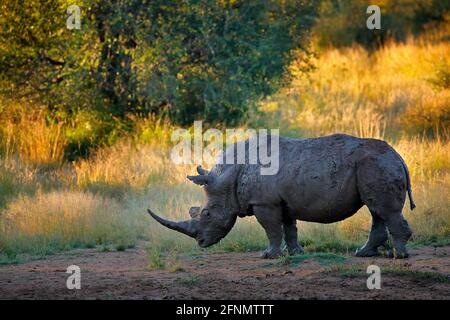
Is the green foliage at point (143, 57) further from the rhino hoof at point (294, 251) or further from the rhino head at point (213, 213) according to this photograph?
the rhino hoof at point (294, 251)

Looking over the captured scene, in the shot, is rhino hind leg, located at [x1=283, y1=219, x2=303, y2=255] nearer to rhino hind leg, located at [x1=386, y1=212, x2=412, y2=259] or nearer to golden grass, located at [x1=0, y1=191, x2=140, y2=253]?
rhino hind leg, located at [x1=386, y1=212, x2=412, y2=259]

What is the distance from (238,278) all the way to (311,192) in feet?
4.23

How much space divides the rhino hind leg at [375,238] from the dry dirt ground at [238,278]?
0.22 meters

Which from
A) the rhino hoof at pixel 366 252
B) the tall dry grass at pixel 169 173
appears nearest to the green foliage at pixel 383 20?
the tall dry grass at pixel 169 173

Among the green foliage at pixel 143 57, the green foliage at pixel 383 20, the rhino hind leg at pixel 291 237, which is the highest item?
the green foliage at pixel 383 20

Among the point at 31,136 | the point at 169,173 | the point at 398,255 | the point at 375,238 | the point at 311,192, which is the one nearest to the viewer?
the point at 311,192

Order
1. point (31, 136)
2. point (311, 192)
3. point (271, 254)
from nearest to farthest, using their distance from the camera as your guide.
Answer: point (311, 192)
point (271, 254)
point (31, 136)

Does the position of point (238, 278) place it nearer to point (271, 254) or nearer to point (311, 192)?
point (271, 254)

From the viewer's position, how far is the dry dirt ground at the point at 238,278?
25.3 ft

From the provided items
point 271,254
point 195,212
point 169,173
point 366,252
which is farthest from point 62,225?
point 366,252

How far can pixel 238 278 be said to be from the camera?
8.38 meters
